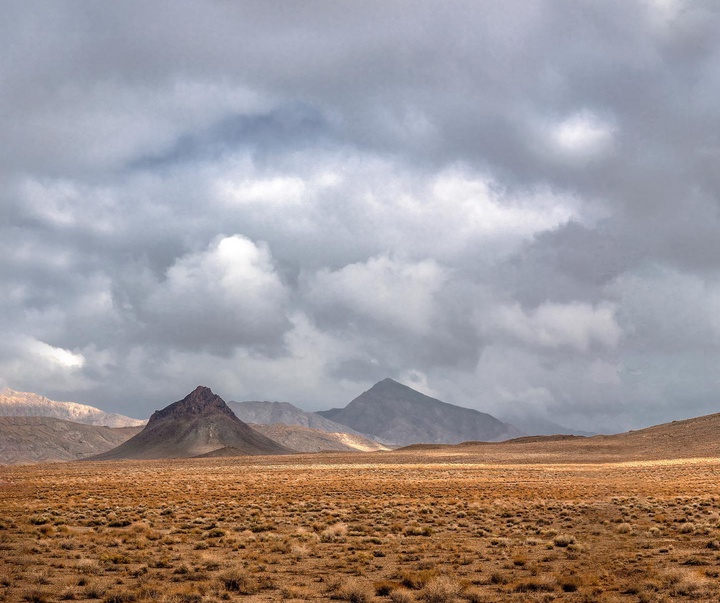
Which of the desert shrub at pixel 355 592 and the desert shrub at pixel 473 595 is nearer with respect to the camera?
the desert shrub at pixel 473 595

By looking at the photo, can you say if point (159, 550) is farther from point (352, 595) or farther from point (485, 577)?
point (485, 577)

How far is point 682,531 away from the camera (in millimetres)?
28828

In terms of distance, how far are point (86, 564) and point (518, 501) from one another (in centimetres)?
2994

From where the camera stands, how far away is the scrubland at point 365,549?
17609mm

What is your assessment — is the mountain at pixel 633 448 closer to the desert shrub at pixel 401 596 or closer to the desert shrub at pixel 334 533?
the desert shrub at pixel 334 533

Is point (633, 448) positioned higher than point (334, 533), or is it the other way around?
point (334, 533)

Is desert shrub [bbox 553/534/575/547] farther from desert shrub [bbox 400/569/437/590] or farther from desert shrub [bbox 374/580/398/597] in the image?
desert shrub [bbox 374/580/398/597]

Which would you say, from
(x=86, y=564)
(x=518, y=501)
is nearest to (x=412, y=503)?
(x=518, y=501)

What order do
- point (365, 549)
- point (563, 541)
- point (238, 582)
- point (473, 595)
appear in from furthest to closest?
1. point (563, 541)
2. point (365, 549)
3. point (238, 582)
4. point (473, 595)

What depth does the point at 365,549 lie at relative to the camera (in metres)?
25.2

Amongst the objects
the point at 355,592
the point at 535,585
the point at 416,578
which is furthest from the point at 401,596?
the point at 535,585

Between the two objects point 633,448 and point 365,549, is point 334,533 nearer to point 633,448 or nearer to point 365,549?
point 365,549

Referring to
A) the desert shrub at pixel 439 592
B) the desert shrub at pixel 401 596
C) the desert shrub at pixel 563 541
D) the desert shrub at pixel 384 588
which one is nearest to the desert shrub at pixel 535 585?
the desert shrub at pixel 439 592

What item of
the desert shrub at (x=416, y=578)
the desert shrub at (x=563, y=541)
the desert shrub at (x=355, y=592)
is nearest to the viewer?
the desert shrub at (x=355, y=592)
